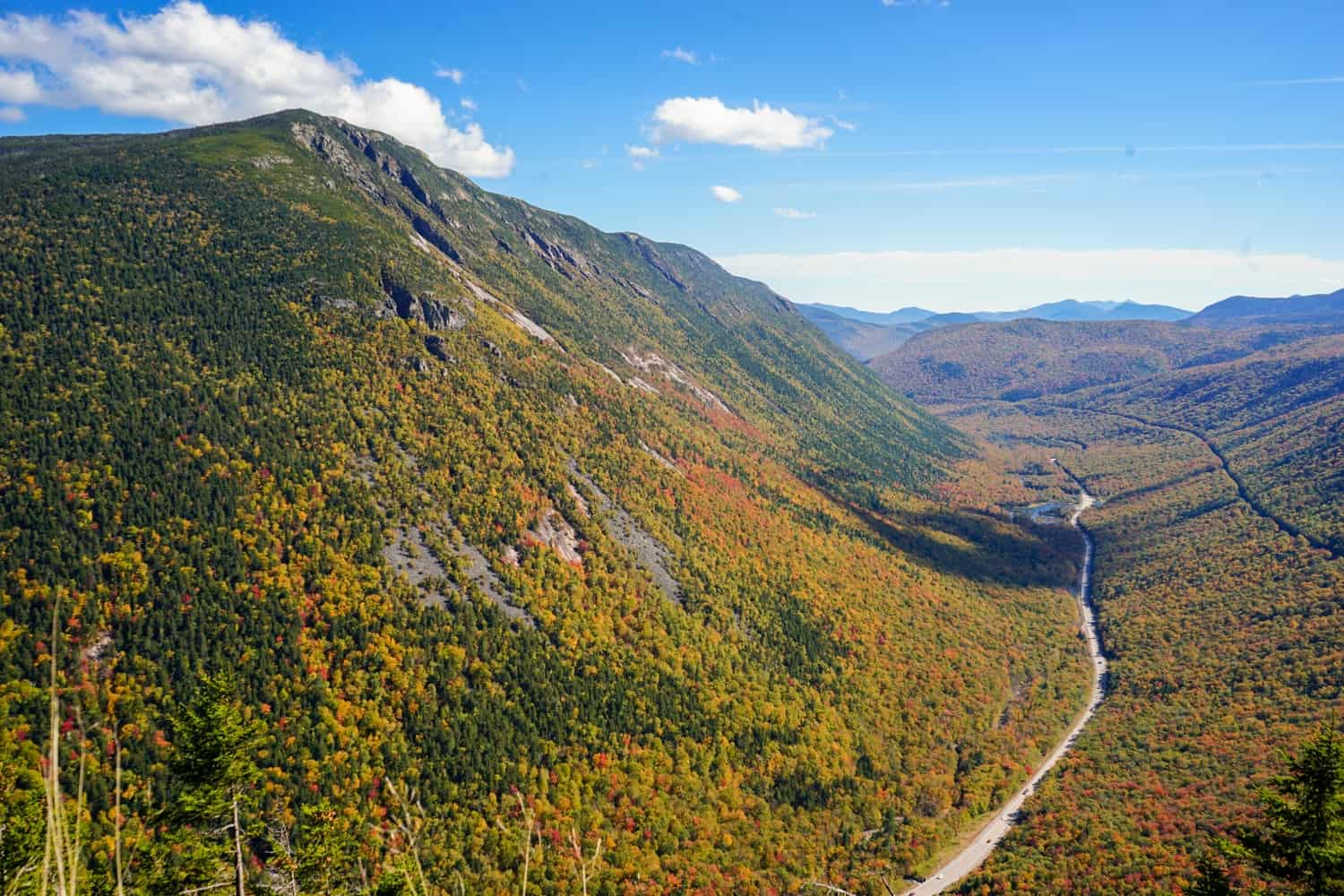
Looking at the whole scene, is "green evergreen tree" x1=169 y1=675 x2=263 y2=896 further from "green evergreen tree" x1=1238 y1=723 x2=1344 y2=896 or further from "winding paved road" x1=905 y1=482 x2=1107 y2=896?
"winding paved road" x1=905 y1=482 x2=1107 y2=896

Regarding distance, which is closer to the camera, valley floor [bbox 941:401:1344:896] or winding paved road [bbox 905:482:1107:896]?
valley floor [bbox 941:401:1344:896]

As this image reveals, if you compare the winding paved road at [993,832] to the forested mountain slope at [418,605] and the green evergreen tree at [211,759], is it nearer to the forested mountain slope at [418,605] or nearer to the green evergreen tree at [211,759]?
the forested mountain slope at [418,605]

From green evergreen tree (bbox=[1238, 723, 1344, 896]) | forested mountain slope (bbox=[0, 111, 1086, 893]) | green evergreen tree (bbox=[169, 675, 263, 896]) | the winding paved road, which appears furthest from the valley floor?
green evergreen tree (bbox=[169, 675, 263, 896])

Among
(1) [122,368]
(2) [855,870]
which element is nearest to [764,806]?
(2) [855,870]

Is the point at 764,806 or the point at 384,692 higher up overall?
the point at 384,692

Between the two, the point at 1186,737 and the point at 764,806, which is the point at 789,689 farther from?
the point at 1186,737

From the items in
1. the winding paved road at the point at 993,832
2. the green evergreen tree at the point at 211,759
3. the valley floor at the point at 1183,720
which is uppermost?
the green evergreen tree at the point at 211,759

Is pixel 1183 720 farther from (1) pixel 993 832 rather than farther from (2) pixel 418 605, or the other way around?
(2) pixel 418 605

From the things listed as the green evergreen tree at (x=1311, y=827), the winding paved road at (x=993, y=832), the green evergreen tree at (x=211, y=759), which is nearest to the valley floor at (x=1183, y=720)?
the winding paved road at (x=993, y=832)
